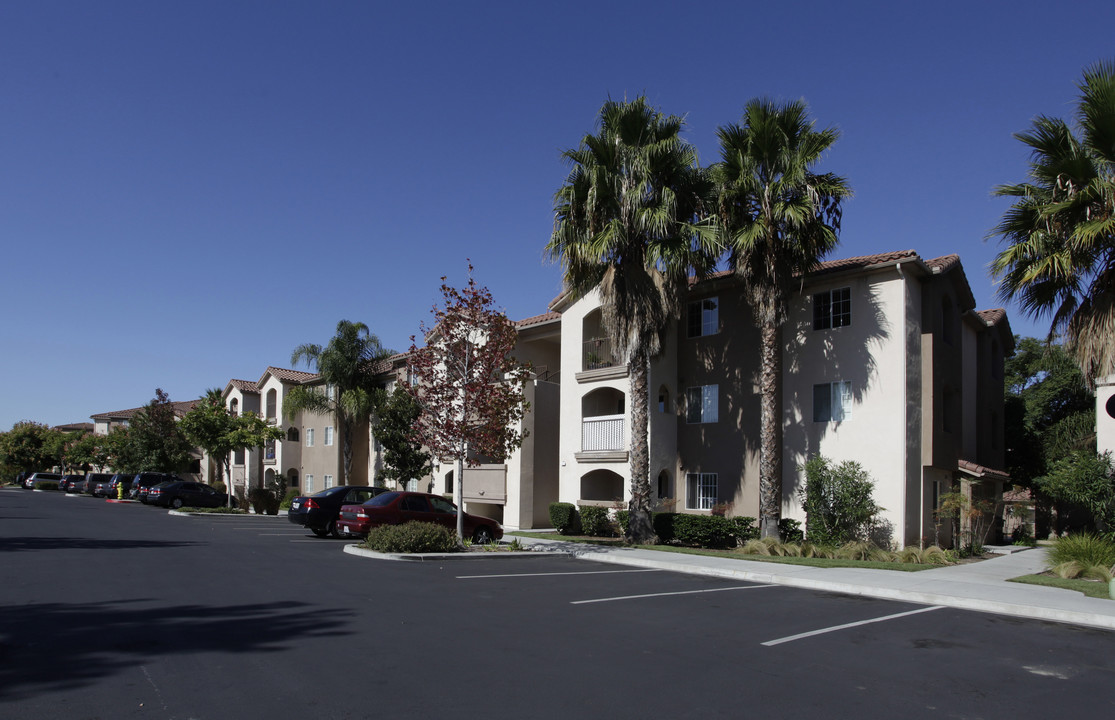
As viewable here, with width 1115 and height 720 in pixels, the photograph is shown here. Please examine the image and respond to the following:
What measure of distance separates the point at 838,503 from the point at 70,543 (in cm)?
1937

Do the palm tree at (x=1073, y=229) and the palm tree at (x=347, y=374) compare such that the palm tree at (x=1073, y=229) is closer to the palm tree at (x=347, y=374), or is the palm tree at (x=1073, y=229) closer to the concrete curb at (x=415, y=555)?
the concrete curb at (x=415, y=555)

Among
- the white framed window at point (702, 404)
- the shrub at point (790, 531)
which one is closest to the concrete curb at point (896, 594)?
the shrub at point (790, 531)

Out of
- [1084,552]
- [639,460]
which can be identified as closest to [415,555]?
[639,460]

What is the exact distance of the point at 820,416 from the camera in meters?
23.7

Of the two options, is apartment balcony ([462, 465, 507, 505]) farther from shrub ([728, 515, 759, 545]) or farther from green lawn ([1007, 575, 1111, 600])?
green lawn ([1007, 575, 1111, 600])

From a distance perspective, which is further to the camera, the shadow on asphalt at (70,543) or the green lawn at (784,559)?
the green lawn at (784,559)

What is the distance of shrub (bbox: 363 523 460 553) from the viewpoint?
1802 cm

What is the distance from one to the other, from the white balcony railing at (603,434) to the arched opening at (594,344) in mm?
1952

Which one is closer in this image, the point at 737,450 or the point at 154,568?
the point at 154,568

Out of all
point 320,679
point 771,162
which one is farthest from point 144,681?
point 771,162

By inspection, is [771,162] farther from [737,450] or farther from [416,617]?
[416,617]

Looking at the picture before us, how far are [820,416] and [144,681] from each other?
20394mm

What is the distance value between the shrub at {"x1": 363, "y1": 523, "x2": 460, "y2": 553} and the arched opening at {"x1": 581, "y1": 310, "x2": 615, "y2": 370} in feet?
34.9

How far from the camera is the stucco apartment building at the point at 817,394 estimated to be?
22.4 m
